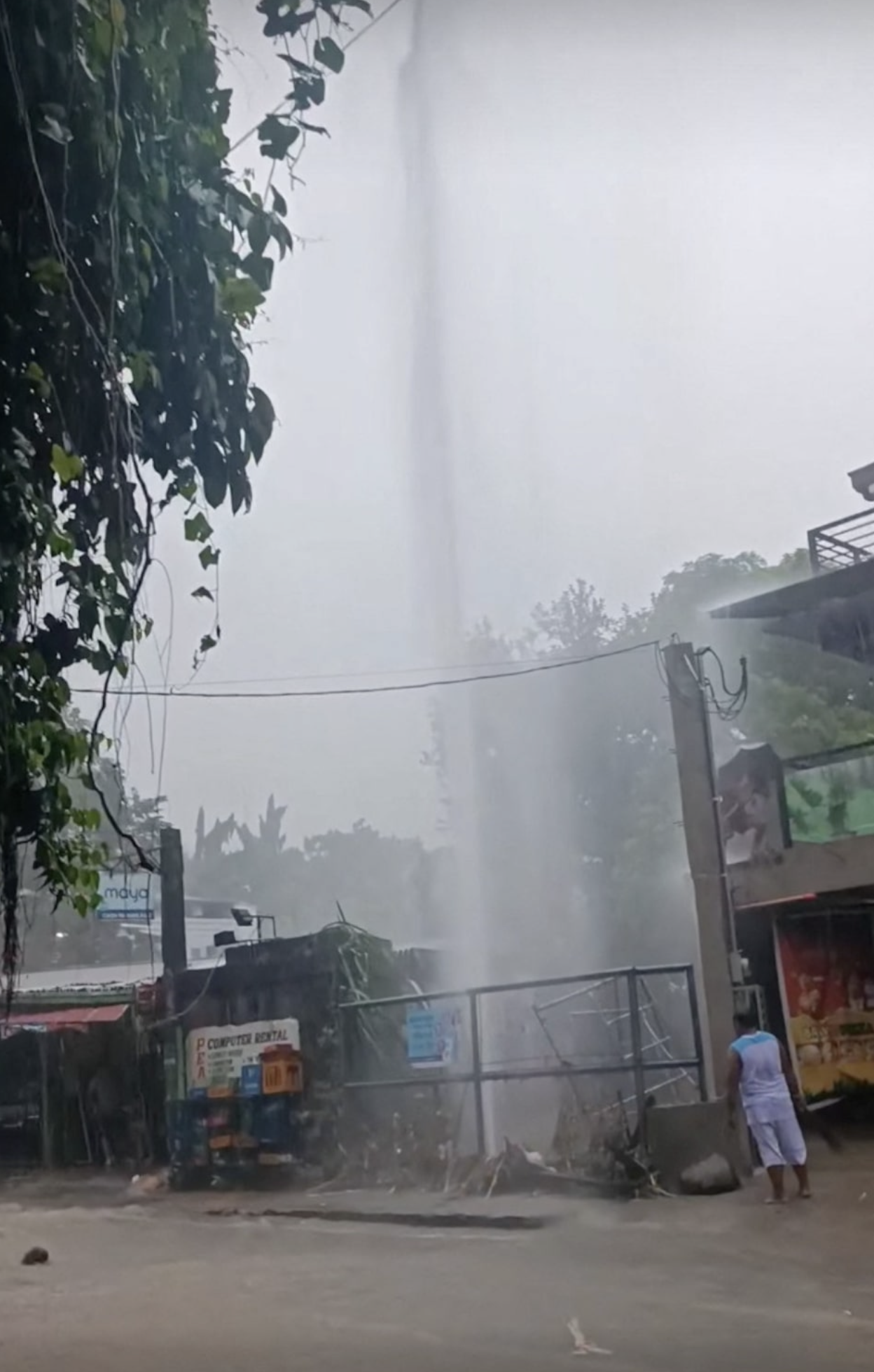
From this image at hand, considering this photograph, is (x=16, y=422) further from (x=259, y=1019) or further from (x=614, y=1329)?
(x=259, y=1019)

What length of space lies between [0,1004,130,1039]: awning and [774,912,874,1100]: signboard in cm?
966

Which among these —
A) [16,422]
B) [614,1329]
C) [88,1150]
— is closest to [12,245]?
[16,422]

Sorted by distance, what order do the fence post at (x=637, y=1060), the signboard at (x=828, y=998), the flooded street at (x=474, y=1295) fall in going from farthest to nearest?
the signboard at (x=828, y=998)
the fence post at (x=637, y=1060)
the flooded street at (x=474, y=1295)

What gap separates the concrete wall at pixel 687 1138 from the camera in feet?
31.7

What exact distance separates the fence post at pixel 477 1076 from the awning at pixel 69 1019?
7751 mm

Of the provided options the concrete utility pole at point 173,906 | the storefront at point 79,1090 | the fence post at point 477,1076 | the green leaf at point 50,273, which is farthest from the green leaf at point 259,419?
the storefront at point 79,1090

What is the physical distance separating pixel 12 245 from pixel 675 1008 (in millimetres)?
12495

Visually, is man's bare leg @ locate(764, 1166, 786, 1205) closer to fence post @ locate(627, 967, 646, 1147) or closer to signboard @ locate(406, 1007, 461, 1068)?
fence post @ locate(627, 967, 646, 1147)

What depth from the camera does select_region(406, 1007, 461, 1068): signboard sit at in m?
12.6

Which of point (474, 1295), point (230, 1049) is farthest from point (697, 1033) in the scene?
point (230, 1049)

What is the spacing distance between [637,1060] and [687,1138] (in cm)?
67

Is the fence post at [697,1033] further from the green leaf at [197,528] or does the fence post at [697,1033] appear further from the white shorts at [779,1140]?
the green leaf at [197,528]

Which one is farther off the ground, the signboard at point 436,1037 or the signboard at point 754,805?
the signboard at point 754,805

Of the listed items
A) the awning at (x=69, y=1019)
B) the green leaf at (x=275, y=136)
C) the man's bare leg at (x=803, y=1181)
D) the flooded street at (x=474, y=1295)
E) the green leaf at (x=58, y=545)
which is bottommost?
the flooded street at (x=474, y=1295)
